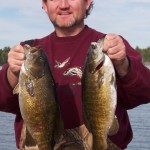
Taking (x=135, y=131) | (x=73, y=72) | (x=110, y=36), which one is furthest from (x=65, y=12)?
(x=135, y=131)

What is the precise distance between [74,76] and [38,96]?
2.97ft

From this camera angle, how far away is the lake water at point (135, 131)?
1950cm

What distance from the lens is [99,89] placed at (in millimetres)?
4922

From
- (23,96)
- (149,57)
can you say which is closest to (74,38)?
(23,96)

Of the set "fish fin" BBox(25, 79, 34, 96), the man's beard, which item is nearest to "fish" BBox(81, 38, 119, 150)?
"fish fin" BBox(25, 79, 34, 96)

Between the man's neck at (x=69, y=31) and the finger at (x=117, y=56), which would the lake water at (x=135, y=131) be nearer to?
the man's neck at (x=69, y=31)

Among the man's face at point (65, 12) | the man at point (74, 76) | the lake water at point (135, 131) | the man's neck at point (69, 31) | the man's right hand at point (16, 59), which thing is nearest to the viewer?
the man's right hand at point (16, 59)

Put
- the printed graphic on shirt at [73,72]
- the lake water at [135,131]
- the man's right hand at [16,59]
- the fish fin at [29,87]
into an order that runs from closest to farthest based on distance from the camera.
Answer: the fish fin at [29,87] < the man's right hand at [16,59] < the printed graphic on shirt at [73,72] < the lake water at [135,131]

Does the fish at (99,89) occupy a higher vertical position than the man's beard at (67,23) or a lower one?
lower

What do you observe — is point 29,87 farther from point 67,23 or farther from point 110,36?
point 67,23

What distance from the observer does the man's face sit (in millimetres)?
5871

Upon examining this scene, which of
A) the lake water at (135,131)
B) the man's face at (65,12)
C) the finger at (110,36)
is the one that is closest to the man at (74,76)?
the man's face at (65,12)

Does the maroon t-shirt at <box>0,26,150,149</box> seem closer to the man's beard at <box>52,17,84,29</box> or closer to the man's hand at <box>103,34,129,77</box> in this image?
the man's beard at <box>52,17,84,29</box>

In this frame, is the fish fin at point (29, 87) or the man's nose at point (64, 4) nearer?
the fish fin at point (29, 87)
